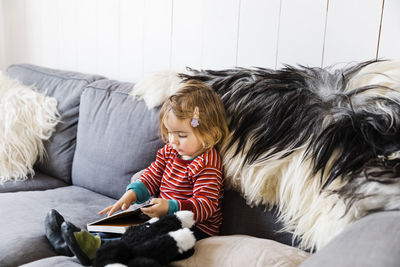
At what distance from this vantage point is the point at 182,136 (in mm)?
1314

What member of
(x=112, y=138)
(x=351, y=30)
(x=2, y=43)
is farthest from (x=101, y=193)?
(x=2, y=43)

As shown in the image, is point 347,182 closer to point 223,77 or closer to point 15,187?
point 223,77

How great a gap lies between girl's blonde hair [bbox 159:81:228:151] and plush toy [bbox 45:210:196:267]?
0.87 ft

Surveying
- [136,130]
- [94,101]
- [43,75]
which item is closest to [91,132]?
[94,101]

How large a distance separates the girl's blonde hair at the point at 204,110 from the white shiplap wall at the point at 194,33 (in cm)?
42

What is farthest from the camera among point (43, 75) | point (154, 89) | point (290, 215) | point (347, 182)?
point (43, 75)

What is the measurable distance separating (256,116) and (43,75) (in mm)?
1424

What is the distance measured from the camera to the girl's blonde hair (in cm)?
129

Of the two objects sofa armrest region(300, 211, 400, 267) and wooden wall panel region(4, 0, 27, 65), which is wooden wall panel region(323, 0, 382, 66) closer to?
sofa armrest region(300, 211, 400, 267)

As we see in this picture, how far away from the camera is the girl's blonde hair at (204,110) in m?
1.29

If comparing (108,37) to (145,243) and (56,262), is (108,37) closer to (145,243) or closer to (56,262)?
(56,262)

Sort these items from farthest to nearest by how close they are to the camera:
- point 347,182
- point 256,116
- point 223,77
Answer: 1. point 223,77
2. point 256,116
3. point 347,182

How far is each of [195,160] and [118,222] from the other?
0.30m

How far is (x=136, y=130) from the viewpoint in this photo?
1624mm
